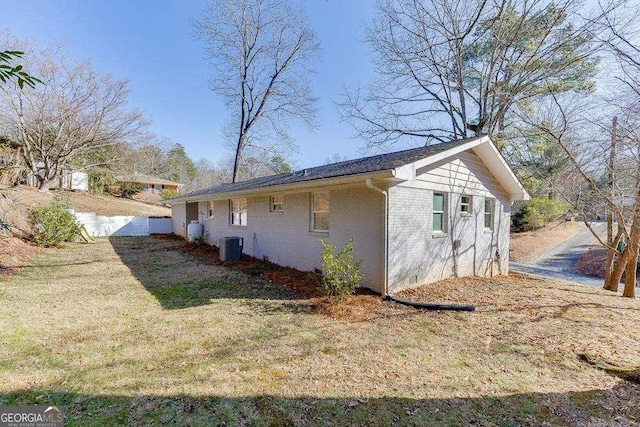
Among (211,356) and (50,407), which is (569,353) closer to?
(211,356)

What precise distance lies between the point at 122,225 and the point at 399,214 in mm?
19657

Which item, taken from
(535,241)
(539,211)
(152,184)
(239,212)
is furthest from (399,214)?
(152,184)

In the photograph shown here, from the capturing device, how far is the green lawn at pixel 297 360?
2955 millimetres

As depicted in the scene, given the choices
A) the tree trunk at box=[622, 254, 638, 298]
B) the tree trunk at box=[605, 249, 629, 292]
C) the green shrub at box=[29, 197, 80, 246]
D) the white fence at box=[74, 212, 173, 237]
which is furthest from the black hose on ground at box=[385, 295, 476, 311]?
the white fence at box=[74, 212, 173, 237]

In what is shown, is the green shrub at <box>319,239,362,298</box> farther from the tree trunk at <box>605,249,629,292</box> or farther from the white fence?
the white fence

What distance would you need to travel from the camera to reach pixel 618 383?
3650mm

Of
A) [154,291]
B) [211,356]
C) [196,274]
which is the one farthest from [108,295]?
[211,356]

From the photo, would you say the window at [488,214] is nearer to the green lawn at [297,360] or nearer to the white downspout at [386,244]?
the green lawn at [297,360]

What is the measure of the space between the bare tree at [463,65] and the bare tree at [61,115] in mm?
18754

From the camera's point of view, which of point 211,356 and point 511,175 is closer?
point 211,356

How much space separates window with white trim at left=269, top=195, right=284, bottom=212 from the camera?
32.1ft

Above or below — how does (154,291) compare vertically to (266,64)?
below

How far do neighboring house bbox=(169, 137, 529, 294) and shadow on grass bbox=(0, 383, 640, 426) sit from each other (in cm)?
361

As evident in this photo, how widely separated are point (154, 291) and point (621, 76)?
11456 mm
